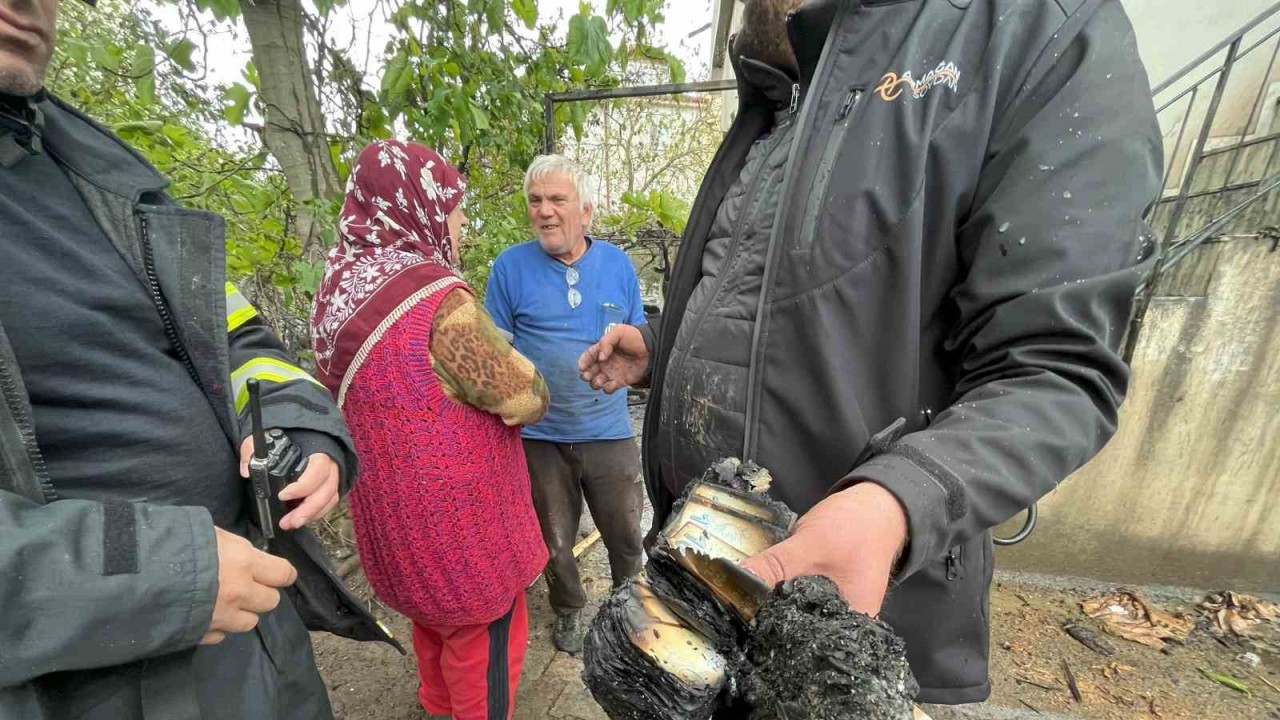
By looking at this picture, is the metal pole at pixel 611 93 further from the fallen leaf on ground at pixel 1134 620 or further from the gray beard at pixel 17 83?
the fallen leaf on ground at pixel 1134 620

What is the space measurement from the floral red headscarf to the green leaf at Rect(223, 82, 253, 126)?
0.98m

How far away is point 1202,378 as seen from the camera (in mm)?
3062

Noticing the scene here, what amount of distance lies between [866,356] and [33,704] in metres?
1.52

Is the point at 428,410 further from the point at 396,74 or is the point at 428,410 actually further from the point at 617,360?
the point at 396,74

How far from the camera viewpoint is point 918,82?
92 cm

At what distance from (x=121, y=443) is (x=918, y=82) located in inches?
64.3

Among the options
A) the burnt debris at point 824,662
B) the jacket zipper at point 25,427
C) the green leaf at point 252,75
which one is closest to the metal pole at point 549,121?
the green leaf at point 252,75

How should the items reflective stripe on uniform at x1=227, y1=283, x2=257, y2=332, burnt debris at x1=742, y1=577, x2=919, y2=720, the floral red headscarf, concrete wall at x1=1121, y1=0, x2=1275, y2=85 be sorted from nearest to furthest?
1. burnt debris at x1=742, y1=577, x2=919, y2=720
2. reflective stripe on uniform at x1=227, y1=283, x2=257, y2=332
3. the floral red headscarf
4. concrete wall at x1=1121, y1=0, x2=1275, y2=85

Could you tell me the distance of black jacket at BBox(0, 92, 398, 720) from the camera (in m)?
0.78

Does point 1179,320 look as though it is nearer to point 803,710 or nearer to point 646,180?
point 803,710

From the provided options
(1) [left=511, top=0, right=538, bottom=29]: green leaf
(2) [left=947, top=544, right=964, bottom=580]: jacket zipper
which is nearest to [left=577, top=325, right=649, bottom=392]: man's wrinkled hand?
(2) [left=947, top=544, right=964, bottom=580]: jacket zipper

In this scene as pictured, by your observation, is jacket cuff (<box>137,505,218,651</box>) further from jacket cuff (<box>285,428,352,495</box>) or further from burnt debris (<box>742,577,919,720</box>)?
burnt debris (<box>742,577,919,720</box>)

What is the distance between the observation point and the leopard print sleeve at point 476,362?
1.67m

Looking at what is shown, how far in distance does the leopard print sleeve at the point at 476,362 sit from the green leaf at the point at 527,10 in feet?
6.39
